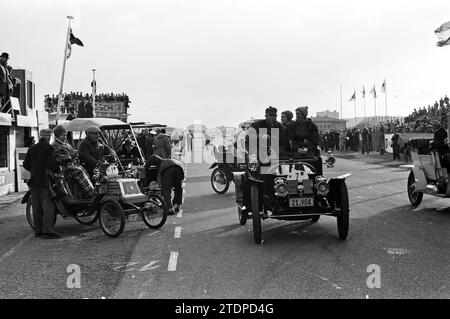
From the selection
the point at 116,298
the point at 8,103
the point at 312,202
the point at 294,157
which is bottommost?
the point at 116,298

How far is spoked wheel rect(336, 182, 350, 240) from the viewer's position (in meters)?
7.71

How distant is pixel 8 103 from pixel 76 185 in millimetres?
7836

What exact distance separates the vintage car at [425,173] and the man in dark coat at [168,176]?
5.03 m

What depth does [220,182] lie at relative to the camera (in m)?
14.6

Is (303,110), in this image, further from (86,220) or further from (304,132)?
(86,220)

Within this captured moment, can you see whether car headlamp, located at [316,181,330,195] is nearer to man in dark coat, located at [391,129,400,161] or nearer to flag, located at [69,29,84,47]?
flag, located at [69,29,84,47]

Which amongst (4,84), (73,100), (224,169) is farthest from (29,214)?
(73,100)

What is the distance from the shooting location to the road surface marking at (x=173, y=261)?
6.39 meters

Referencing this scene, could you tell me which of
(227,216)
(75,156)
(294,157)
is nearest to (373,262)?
(294,157)

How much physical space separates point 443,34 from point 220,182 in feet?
23.7

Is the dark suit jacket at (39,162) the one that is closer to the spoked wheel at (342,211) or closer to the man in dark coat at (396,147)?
the spoked wheel at (342,211)

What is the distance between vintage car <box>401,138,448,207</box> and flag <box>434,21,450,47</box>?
405 centimetres

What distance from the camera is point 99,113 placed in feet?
129

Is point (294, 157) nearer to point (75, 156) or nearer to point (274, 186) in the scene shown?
point (274, 186)
